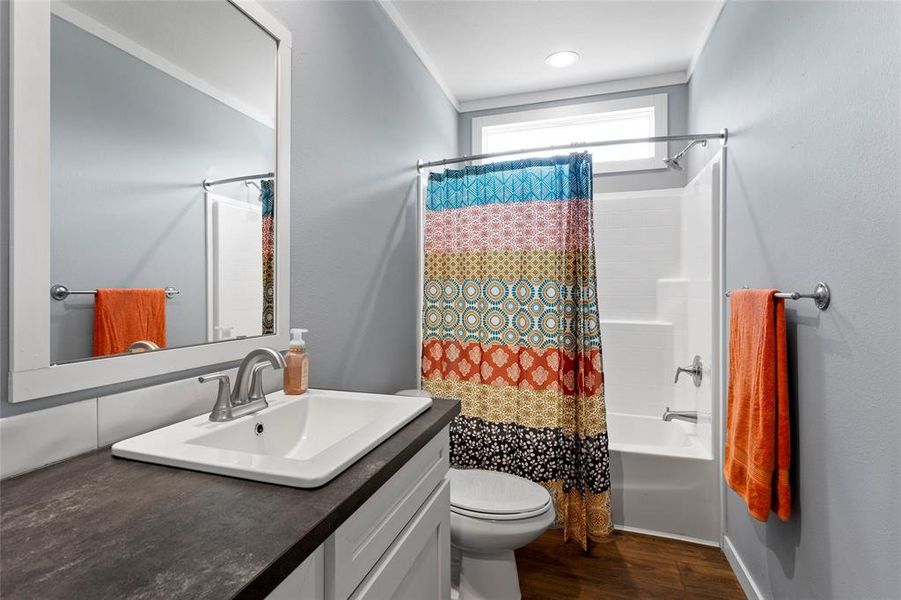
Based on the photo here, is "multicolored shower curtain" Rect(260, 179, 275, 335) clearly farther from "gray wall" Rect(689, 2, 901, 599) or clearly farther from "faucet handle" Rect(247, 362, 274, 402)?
"gray wall" Rect(689, 2, 901, 599)

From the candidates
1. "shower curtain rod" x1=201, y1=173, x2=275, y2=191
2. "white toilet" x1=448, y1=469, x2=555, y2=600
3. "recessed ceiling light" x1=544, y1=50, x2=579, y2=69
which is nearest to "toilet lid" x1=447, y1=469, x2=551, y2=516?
"white toilet" x1=448, y1=469, x2=555, y2=600

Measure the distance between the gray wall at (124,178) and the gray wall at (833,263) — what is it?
1.53 metres

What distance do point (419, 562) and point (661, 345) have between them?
2358 millimetres

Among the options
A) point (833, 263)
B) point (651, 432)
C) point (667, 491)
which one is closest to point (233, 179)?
point (833, 263)

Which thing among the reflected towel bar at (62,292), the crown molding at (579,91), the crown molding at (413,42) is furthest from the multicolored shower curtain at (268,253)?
the crown molding at (579,91)

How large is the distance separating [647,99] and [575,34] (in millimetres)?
803

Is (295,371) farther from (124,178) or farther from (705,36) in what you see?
(705,36)

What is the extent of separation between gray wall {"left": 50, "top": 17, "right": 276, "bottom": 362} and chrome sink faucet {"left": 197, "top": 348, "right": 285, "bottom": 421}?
0.45 ft

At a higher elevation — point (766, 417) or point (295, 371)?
point (295, 371)

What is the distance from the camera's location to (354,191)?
1.83 m

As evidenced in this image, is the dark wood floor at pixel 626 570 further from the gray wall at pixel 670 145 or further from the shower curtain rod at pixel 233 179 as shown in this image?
the gray wall at pixel 670 145

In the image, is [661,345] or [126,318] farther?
[661,345]

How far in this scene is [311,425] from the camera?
4.11 ft

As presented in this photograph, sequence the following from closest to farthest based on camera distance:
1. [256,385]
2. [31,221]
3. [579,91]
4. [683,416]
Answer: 1. [31,221]
2. [256,385]
3. [683,416]
4. [579,91]
